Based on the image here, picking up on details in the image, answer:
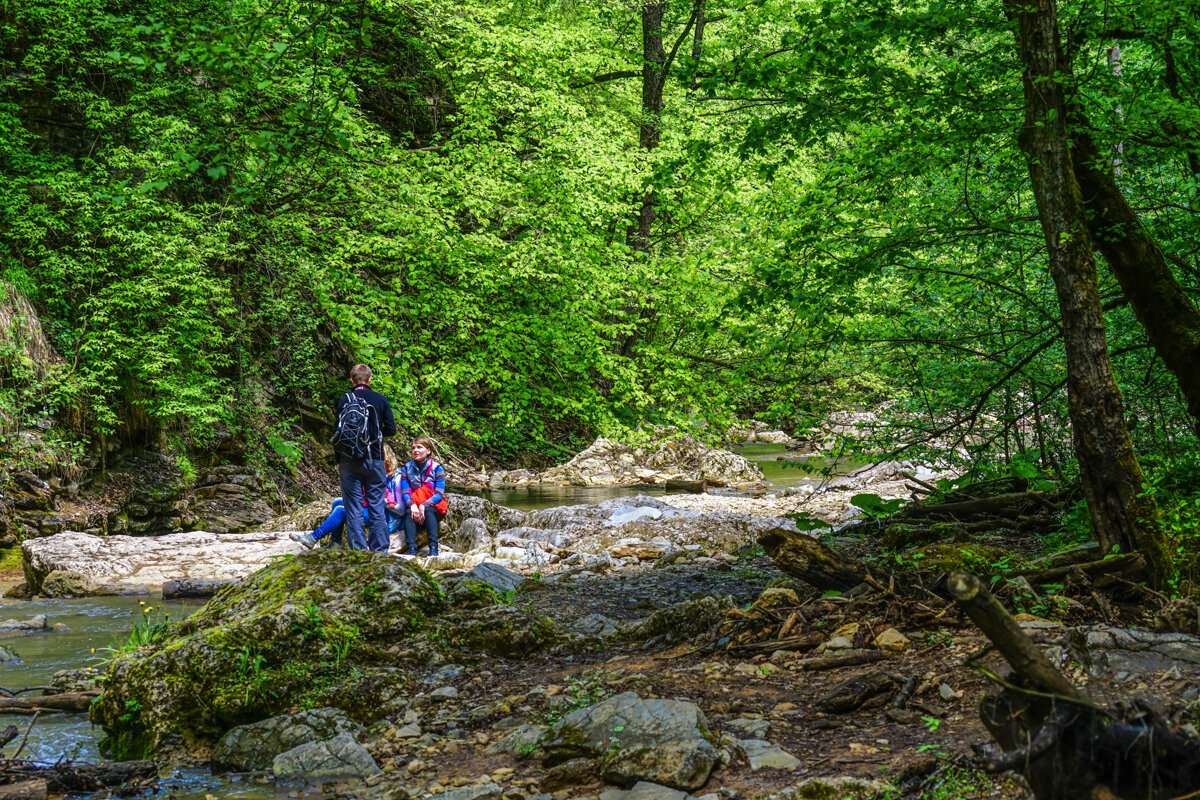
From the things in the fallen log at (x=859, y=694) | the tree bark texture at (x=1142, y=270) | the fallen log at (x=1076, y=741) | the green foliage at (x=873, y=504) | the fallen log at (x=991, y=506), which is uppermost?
the tree bark texture at (x=1142, y=270)

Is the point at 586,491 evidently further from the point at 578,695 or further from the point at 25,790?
the point at 25,790

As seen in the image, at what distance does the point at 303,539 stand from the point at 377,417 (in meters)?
4.34

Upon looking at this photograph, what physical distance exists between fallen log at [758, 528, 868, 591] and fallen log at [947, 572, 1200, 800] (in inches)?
147

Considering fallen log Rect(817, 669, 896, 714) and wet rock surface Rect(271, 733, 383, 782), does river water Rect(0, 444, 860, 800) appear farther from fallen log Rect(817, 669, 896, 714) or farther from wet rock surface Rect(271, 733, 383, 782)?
fallen log Rect(817, 669, 896, 714)

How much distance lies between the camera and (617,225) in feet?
59.4

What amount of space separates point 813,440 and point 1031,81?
11.7ft

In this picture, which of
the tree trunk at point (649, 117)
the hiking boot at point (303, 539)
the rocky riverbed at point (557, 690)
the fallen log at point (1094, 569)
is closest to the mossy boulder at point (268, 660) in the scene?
the rocky riverbed at point (557, 690)

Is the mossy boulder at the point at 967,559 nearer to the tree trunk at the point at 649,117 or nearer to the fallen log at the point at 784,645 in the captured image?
the fallen log at the point at 784,645

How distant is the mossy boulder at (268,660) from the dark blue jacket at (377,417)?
2440 millimetres

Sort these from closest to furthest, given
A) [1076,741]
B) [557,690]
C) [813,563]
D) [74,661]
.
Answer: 1. [1076,741]
2. [557,690]
3. [813,563]
4. [74,661]

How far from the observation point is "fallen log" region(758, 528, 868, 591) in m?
6.39

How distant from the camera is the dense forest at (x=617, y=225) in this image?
227 inches

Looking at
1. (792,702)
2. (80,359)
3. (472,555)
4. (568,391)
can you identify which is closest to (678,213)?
(568,391)

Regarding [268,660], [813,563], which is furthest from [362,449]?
[813,563]
